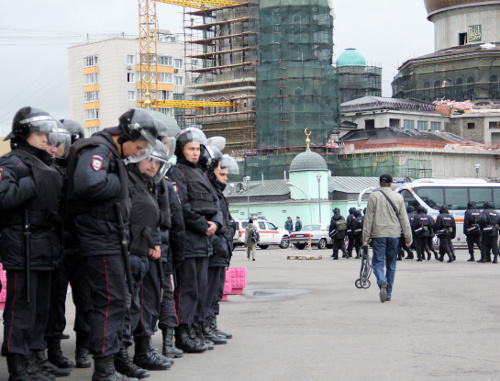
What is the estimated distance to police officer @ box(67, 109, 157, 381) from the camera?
6.84m

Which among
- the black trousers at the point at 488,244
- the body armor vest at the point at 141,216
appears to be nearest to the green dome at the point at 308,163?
the black trousers at the point at 488,244

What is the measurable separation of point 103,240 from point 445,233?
882 inches

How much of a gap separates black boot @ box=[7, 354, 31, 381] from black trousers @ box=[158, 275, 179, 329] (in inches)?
68.8

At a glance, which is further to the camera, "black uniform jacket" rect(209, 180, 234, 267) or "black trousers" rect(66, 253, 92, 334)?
"black uniform jacket" rect(209, 180, 234, 267)

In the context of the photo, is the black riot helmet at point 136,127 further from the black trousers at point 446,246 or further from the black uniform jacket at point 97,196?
the black trousers at point 446,246

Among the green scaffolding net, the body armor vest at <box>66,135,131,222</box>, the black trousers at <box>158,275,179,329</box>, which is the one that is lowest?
the black trousers at <box>158,275,179,329</box>

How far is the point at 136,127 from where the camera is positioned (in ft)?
23.4

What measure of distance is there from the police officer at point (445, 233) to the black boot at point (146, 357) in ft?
68.6

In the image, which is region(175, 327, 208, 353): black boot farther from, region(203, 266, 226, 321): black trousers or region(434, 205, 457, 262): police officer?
region(434, 205, 457, 262): police officer

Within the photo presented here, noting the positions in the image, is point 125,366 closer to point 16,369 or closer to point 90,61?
point 16,369

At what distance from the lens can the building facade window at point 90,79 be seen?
118562 mm

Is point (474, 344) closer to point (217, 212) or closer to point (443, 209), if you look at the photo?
point (217, 212)

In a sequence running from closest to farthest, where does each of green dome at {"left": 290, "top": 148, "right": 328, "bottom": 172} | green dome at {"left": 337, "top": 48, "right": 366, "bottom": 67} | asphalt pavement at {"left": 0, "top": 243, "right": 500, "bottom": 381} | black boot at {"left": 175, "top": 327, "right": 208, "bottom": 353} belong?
1. asphalt pavement at {"left": 0, "top": 243, "right": 500, "bottom": 381}
2. black boot at {"left": 175, "top": 327, "right": 208, "bottom": 353}
3. green dome at {"left": 290, "top": 148, "right": 328, "bottom": 172}
4. green dome at {"left": 337, "top": 48, "right": 366, "bottom": 67}

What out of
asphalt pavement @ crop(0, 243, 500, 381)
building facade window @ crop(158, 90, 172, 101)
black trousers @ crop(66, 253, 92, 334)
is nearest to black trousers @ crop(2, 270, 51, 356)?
black trousers @ crop(66, 253, 92, 334)
